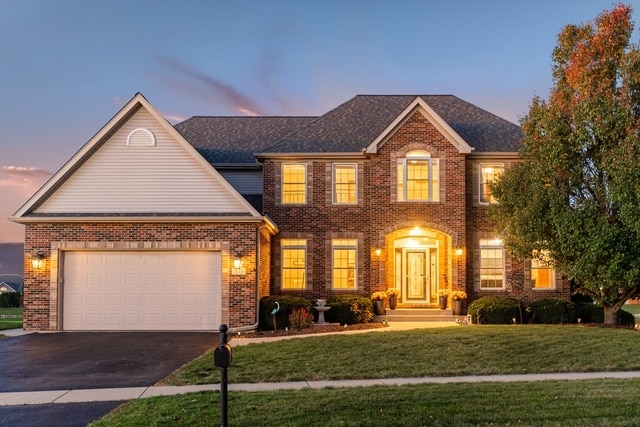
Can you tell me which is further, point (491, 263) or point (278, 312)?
point (491, 263)

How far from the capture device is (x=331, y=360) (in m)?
12.7

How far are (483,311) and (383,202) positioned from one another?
5193mm

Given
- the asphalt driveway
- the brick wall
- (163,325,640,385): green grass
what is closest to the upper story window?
(163,325,640,385): green grass

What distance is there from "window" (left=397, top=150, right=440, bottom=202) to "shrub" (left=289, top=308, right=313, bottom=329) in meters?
5.91

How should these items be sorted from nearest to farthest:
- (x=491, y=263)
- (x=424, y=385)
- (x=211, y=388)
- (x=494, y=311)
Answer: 1. (x=211, y=388)
2. (x=424, y=385)
3. (x=494, y=311)
4. (x=491, y=263)

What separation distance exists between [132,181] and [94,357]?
730 cm

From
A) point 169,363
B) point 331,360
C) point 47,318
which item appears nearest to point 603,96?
point 331,360

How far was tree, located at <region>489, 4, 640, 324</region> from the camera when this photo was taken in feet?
57.6

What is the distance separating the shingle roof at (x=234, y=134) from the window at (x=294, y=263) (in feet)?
13.1

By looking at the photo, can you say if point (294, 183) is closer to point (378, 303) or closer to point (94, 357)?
point (378, 303)

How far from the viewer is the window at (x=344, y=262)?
883 inches

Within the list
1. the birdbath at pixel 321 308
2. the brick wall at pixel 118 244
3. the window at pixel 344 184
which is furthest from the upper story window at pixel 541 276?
the brick wall at pixel 118 244

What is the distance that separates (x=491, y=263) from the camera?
22.5 meters

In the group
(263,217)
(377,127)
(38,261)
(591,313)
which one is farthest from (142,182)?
(591,313)
